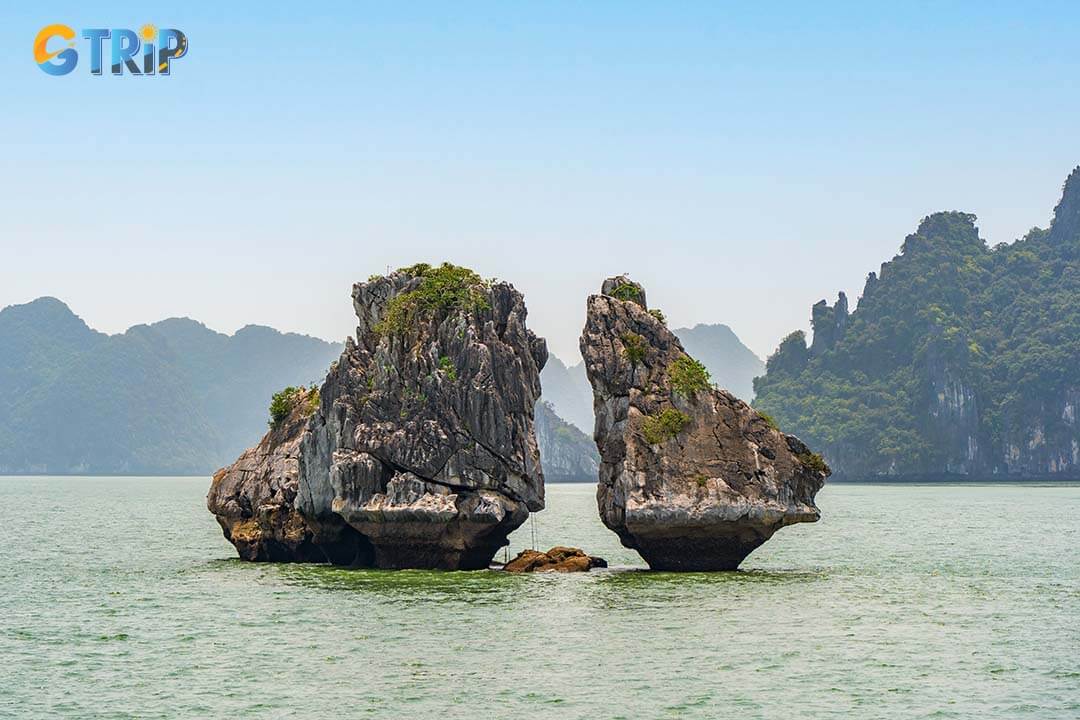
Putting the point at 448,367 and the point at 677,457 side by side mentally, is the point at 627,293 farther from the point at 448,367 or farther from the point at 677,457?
the point at 677,457

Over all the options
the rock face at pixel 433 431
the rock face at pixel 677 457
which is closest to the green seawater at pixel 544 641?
the rock face at pixel 677 457

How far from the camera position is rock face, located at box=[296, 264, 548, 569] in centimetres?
4931

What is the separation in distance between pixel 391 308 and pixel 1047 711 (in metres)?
30.4

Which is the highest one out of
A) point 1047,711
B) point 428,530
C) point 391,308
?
point 391,308

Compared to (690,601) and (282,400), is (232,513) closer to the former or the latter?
(282,400)

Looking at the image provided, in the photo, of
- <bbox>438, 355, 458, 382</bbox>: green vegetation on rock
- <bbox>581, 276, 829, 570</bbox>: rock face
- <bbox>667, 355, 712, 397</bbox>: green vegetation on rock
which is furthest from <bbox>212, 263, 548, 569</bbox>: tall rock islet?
<bbox>667, 355, 712, 397</bbox>: green vegetation on rock

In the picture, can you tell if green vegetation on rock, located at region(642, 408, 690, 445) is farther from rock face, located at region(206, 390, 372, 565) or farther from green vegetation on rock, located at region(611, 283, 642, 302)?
rock face, located at region(206, 390, 372, 565)

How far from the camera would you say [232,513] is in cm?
5609

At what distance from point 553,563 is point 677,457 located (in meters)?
6.81

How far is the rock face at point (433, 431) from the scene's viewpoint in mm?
49312

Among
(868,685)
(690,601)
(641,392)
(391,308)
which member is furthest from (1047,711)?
(391,308)

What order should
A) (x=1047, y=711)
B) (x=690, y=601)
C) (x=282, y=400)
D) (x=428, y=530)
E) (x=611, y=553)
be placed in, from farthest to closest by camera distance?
1. (x=611, y=553)
2. (x=282, y=400)
3. (x=428, y=530)
4. (x=690, y=601)
5. (x=1047, y=711)

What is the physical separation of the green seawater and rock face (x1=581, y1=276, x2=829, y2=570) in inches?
58.0

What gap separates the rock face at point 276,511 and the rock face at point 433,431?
1.54m
